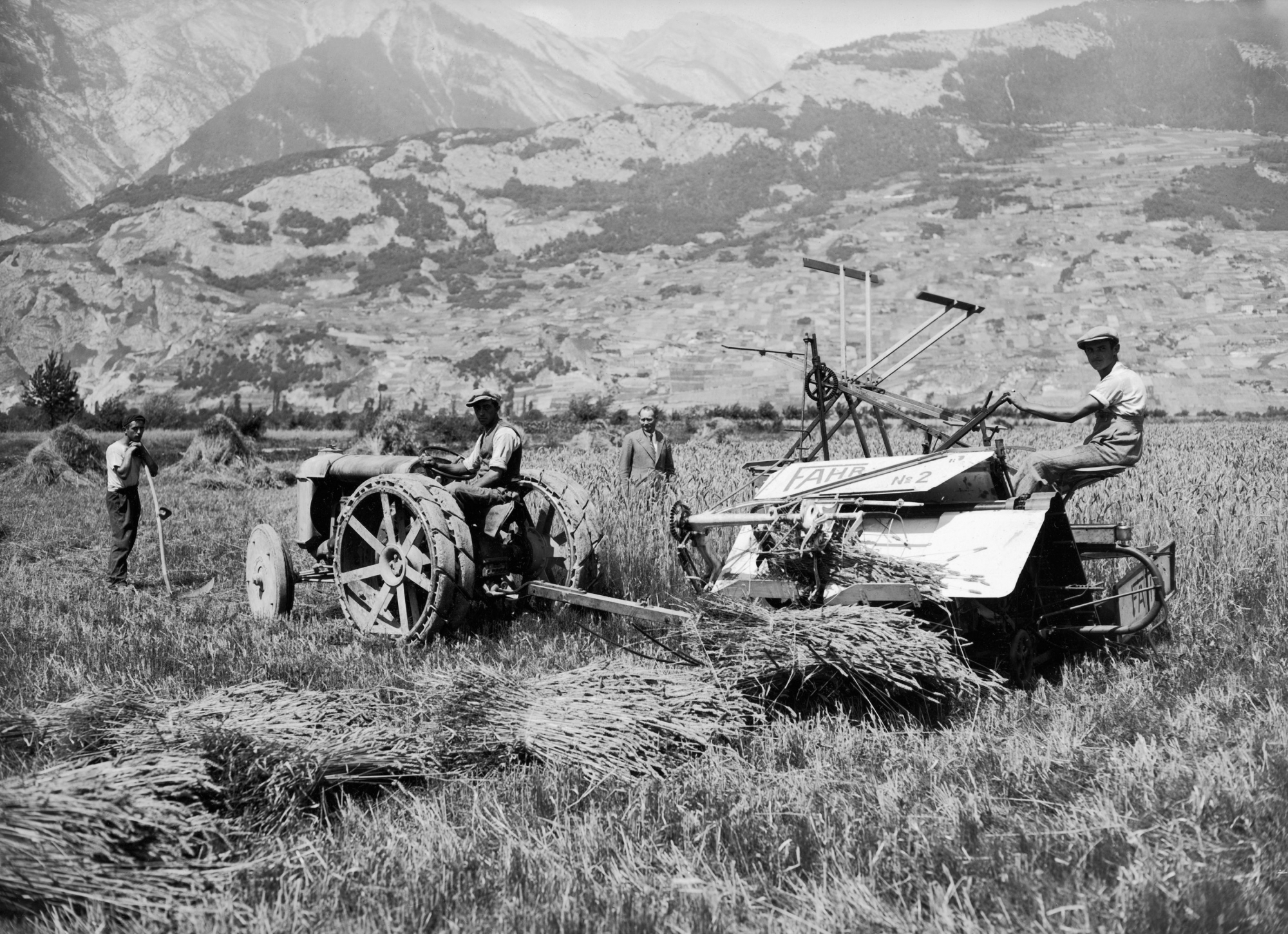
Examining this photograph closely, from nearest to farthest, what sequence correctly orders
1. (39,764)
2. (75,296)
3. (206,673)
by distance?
1. (39,764)
2. (206,673)
3. (75,296)

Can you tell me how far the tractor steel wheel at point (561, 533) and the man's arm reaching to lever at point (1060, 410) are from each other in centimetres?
284

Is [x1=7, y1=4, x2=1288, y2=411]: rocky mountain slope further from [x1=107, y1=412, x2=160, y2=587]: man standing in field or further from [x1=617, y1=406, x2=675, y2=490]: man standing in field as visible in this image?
[x1=107, y1=412, x2=160, y2=587]: man standing in field

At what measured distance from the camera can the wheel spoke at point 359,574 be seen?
6.76 meters

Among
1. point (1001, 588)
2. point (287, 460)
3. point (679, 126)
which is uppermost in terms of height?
point (679, 126)

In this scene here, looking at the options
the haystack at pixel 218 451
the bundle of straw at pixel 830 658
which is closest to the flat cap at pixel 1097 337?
the bundle of straw at pixel 830 658

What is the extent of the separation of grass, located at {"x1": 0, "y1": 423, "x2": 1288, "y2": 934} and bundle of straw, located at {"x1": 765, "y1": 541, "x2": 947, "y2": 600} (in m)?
0.65

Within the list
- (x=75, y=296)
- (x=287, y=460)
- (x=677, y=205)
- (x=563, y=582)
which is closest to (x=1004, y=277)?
(x=677, y=205)

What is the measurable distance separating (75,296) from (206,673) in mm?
112312

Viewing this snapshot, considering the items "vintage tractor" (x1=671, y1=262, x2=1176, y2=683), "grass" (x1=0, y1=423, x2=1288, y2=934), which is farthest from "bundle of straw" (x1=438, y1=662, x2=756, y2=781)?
"vintage tractor" (x1=671, y1=262, x2=1176, y2=683)

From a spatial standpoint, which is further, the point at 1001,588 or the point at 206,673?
the point at 206,673

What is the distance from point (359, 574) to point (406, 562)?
57 cm

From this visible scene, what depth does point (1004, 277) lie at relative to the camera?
80125 mm

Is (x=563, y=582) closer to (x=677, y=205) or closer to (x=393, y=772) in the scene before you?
(x=393, y=772)

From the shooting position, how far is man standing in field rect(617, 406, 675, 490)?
1028cm
